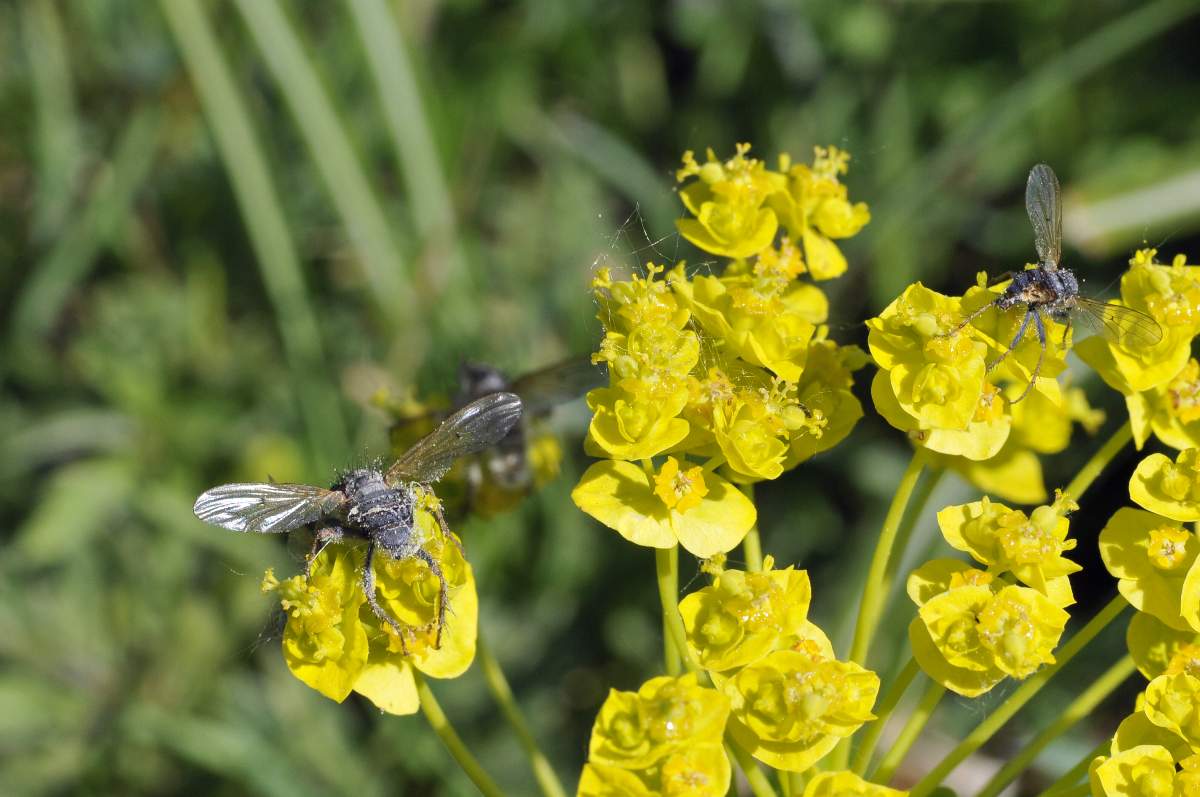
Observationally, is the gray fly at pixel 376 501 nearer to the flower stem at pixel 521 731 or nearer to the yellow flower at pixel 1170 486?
the flower stem at pixel 521 731

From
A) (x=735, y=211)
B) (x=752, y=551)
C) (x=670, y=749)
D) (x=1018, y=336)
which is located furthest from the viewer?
(x=735, y=211)

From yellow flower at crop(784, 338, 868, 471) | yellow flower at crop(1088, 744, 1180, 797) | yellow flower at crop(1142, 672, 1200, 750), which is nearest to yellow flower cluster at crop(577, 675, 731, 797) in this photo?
yellow flower at crop(784, 338, 868, 471)

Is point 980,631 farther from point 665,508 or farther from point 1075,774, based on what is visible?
point 665,508

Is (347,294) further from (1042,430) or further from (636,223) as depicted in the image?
(1042,430)

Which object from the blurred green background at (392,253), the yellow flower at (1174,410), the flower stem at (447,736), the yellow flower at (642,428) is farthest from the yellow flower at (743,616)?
the blurred green background at (392,253)

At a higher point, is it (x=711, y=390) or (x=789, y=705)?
(x=711, y=390)

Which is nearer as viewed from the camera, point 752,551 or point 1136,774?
point 1136,774

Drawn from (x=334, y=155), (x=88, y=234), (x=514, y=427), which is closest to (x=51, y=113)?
(x=88, y=234)

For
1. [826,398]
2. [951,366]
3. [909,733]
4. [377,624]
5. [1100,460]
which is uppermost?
[951,366]
